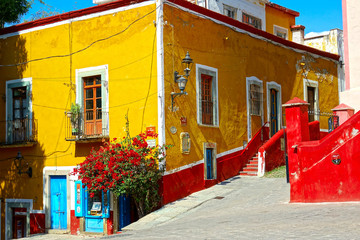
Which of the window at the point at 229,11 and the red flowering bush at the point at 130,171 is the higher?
the window at the point at 229,11

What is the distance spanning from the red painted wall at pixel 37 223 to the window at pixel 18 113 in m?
2.47

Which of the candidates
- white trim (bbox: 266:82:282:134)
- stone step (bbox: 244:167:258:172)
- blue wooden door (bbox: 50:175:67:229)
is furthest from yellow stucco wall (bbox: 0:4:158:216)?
white trim (bbox: 266:82:282:134)

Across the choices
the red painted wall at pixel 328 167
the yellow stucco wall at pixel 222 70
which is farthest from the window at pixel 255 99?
the red painted wall at pixel 328 167

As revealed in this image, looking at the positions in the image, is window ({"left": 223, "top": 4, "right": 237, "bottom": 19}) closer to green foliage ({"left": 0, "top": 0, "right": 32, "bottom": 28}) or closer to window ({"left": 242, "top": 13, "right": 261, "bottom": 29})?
window ({"left": 242, "top": 13, "right": 261, "bottom": 29})

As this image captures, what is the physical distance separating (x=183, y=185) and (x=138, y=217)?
1631 millimetres

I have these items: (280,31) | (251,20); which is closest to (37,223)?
(251,20)

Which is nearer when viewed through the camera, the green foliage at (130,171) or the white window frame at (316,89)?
the green foliage at (130,171)

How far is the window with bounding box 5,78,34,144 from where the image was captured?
60.5 feet

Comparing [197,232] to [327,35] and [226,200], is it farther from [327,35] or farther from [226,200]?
[327,35]

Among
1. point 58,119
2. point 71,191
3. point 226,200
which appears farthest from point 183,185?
point 58,119

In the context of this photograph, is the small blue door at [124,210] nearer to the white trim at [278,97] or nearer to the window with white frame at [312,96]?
the white trim at [278,97]

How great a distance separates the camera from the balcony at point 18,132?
60.0 feet

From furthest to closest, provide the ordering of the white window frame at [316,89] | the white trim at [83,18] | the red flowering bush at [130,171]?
the white window frame at [316,89]
the white trim at [83,18]
the red flowering bush at [130,171]

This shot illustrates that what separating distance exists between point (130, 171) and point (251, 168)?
5590 mm
